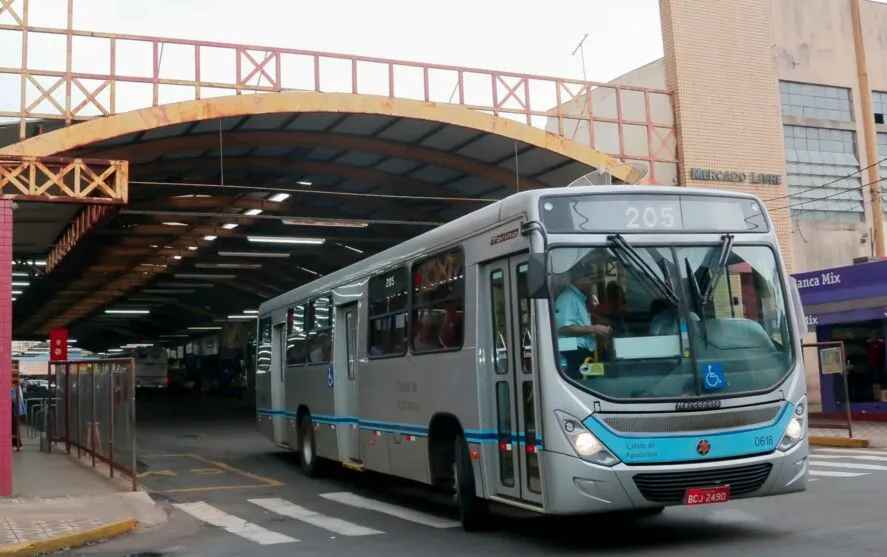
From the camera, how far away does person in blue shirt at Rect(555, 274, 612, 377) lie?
855 centimetres

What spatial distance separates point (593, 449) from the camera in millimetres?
8328

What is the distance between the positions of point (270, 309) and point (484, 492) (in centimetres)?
1076

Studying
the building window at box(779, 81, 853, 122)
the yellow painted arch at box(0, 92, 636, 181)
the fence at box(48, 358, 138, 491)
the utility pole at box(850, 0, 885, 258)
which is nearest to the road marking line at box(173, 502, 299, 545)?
the fence at box(48, 358, 138, 491)

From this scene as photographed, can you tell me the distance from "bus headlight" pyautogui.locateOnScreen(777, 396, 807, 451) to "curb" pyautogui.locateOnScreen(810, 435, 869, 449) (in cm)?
1088

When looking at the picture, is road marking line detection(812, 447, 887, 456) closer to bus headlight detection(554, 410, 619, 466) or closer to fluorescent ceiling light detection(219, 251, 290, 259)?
bus headlight detection(554, 410, 619, 466)

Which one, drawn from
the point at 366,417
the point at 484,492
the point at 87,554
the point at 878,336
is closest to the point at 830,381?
the point at 878,336

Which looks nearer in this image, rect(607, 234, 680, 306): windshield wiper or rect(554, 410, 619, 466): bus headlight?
rect(554, 410, 619, 466): bus headlight

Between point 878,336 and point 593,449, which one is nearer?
point 593,449

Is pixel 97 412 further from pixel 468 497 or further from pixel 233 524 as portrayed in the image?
pixel 468 497

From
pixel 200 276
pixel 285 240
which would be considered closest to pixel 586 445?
pixel 285 240

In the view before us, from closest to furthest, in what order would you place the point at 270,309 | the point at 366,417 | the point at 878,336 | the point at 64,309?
the point at 366,417 < the point at 270,309 < the point at 878,336 < the point at 64,309

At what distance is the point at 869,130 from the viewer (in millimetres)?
30016

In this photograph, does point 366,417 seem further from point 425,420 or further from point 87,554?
point 87,554

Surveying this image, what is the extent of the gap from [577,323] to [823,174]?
23.9 metres
